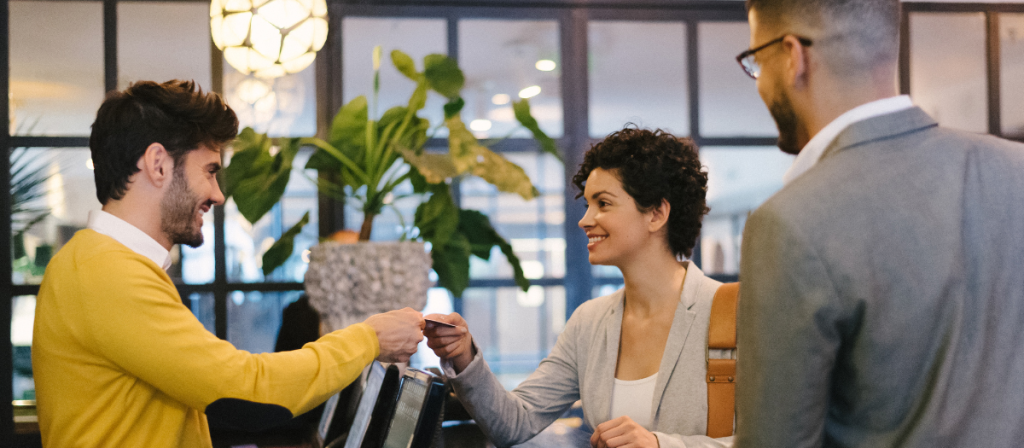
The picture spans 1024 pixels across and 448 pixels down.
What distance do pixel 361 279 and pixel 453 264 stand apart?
501 mm

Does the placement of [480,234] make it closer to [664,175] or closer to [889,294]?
[664,175]

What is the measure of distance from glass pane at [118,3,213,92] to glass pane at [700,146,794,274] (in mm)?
2626

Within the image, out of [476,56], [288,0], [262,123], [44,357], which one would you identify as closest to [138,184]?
[44,357]

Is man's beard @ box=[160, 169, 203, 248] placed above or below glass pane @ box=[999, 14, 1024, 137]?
below

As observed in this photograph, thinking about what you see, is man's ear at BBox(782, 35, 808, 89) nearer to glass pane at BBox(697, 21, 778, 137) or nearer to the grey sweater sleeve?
the grey sweater sleeve

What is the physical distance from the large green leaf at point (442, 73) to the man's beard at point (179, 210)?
1421 mm

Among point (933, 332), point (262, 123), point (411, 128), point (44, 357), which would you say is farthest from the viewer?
point (262, 123)

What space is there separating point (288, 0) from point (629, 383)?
67.1 inches

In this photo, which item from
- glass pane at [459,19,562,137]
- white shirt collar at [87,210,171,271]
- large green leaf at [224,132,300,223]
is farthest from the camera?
glass pane at [459,19,562,137]

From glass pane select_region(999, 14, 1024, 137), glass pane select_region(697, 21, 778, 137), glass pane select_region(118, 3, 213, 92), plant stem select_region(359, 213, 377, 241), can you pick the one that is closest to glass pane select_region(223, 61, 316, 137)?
glass pane select_region(118, 3, 213, 92)

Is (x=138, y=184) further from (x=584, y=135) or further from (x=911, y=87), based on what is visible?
(x=911, y=87)

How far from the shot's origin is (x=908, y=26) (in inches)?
142

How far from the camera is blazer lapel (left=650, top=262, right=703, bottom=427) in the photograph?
150cm

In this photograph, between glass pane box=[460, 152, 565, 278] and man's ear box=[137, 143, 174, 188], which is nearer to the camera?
man's ear box=[137, 143, 174, 188]
